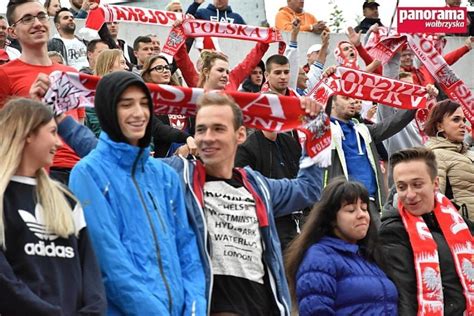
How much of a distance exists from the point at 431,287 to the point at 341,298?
75 cm

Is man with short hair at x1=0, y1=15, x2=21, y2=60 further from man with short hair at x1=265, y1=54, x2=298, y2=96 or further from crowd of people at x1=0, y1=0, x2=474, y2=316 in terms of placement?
crowd of people at x1=0, y1=0, x2=474, y2=316

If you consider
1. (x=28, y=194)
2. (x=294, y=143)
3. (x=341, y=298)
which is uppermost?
(x=294, y=143)

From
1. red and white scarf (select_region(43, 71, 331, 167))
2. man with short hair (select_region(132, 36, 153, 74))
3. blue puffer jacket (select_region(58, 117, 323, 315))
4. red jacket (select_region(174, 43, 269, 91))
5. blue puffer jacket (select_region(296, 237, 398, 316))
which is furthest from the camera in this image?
man with short hair (select_region(132, 36, 153, 74))

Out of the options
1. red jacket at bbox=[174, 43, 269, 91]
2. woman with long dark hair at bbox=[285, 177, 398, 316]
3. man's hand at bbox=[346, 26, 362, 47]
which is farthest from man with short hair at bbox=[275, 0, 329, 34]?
woman with long dark hair at bbox=[285, 177, 398, 316]

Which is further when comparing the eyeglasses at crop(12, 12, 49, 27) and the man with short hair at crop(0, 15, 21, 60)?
the man with short hair at crop(0, 15, 21, 60)

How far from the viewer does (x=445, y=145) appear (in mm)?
8750

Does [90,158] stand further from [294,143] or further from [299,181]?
[294,143]

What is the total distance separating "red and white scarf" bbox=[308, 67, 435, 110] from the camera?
28.2 ft

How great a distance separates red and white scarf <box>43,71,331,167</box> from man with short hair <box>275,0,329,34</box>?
29.8ft

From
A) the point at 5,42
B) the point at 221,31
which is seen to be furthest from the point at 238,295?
the point at 5,42

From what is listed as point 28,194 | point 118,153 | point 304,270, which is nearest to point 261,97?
point 304,270

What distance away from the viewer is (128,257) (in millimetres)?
5238

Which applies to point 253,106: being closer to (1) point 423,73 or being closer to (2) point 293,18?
(1) point 423,73

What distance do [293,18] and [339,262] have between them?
9.89 metres
